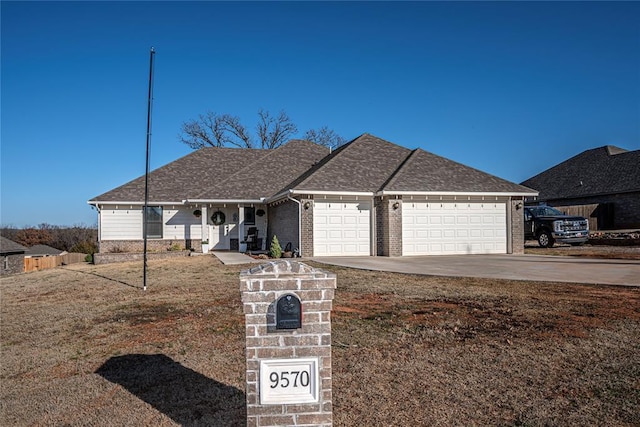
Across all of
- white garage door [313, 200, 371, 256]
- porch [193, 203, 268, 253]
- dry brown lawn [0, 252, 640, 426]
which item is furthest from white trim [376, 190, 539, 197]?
dry brown lawn [0, 252, 640, 426]

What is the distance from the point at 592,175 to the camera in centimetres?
3033

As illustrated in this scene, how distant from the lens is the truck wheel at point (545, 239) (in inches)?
783

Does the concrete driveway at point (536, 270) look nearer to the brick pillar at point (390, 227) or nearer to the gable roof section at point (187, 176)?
the brick pillar at point (390, 227)

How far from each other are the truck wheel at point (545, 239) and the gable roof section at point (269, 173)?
11134mm

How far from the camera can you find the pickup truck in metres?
19.4

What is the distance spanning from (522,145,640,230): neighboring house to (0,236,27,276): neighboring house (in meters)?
31.6

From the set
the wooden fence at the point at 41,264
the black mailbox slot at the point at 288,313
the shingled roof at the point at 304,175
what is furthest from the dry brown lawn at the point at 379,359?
the wooden fence at the point at 41,264

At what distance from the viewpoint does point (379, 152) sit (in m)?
20.6

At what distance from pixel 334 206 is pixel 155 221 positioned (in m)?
9.40

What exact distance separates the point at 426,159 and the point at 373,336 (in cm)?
1474

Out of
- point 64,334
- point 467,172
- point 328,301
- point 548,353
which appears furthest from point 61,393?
point 467,172

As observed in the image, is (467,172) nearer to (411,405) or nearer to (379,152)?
(379,152)

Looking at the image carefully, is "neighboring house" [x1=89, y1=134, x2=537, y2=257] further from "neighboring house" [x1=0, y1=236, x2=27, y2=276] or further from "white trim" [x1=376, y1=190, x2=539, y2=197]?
"neighboring house" [x1=0, y1=236, x2=27, y2=276]

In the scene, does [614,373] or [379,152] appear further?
[379,152]
